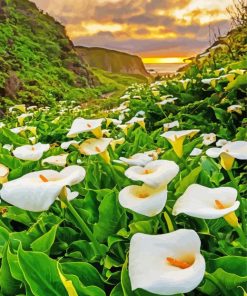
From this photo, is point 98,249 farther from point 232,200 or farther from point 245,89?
point 245,89

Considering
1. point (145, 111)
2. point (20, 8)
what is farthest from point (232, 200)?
point (20, 8)

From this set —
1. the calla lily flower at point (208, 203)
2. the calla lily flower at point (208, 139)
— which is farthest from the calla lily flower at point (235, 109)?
the calla lily flower at point (208, 203)

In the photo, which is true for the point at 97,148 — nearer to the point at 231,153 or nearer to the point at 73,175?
the point at 73,175

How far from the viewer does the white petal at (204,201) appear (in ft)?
3.23

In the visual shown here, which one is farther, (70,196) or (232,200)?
(70,196)

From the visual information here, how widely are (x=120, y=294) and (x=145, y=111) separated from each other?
339 cm

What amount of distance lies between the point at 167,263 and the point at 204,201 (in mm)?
249

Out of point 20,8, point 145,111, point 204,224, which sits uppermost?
point 20,8

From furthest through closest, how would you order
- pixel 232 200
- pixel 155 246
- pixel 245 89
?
1. pixel 245 89
2. pixel 232 200
3. pixel 155 246

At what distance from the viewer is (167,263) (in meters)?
0.86

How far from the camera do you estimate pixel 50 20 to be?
25.9 m

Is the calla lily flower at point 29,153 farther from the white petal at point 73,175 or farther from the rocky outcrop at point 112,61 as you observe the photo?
the rocky outcrop at point 112,61

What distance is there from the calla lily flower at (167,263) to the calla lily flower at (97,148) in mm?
612

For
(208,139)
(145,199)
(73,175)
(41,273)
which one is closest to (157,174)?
(145,199)
